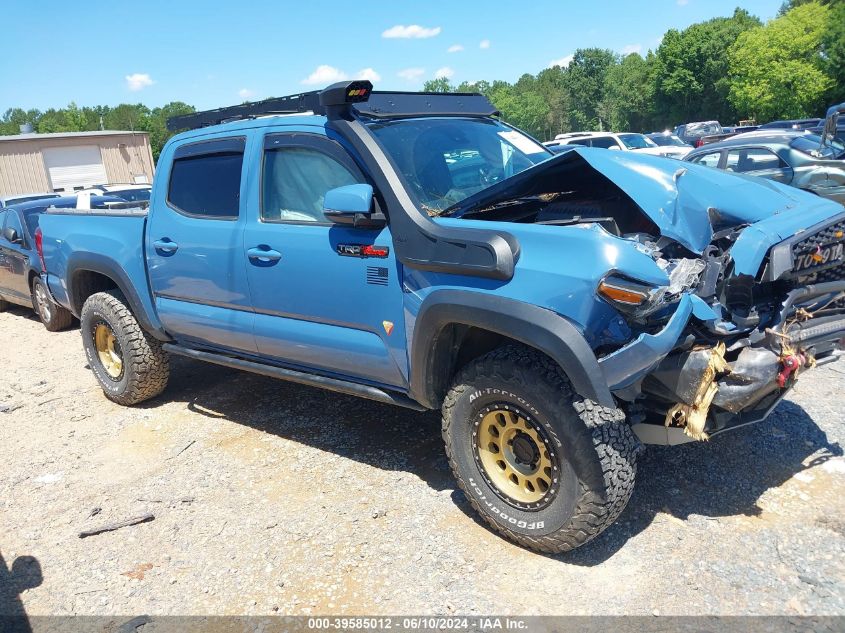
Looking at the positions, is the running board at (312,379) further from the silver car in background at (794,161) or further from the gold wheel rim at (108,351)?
the silver car in background at (794,161)

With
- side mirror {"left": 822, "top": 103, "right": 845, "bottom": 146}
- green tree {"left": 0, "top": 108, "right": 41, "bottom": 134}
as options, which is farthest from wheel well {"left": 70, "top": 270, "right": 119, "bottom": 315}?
green tree {"left": 0, "top": 108, "right": 41, "bottom": 134}

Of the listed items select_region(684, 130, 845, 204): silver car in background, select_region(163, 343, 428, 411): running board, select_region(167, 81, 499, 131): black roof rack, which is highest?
select_region(167, 81, 499, 131): black roof rack

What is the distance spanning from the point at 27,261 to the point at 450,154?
7273 mm

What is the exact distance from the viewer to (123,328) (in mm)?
5141

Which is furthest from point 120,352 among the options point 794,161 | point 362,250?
point 794,161

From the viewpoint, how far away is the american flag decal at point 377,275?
3396 millimetres

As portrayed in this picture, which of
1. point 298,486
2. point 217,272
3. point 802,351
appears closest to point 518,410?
point 802,351

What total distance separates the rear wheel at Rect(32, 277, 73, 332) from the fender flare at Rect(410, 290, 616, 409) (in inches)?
274

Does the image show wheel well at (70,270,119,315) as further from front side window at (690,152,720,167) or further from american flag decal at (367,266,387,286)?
front side window at (690,152,720,167)

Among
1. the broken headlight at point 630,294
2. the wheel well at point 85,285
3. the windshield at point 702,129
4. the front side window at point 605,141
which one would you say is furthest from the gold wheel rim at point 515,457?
the windshield at point 702,129

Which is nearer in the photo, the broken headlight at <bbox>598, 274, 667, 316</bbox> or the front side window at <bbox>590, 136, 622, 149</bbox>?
the broken headlight at <bbox>598, 274, 667, 316</bbox>

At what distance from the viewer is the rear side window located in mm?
4234

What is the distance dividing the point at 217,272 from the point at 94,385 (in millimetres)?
2861

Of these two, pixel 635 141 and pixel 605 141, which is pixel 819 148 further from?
pixel 635 141
